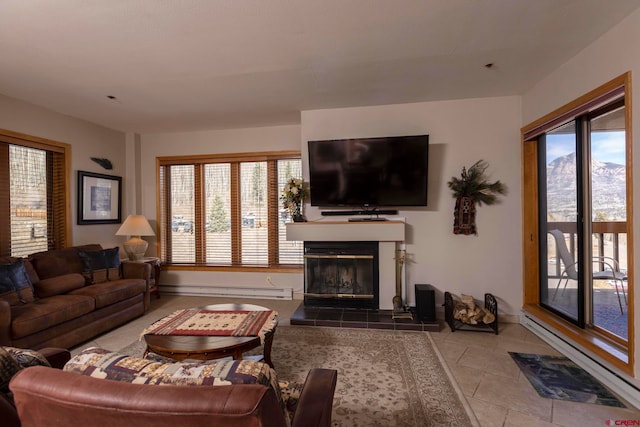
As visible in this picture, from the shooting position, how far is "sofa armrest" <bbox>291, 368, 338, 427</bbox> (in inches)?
42.2

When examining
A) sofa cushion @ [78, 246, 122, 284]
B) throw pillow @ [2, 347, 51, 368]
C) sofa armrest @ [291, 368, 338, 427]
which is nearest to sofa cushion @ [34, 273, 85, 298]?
sofa cushion @ [78, 246, 122, 284]

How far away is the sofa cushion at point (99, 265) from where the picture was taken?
11.3 feet

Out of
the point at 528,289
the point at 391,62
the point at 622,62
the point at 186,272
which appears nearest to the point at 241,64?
the point at 391,62

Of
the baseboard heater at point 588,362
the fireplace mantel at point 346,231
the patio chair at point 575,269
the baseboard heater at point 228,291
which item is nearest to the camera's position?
the baseboard heater at point 588,362

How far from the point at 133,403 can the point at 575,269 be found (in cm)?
350

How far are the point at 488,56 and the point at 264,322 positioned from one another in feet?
9.61

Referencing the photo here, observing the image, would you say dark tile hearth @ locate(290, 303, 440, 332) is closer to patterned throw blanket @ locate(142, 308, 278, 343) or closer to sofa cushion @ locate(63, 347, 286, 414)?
patterned throw blanket @ locate(142, 308, 278, 343)

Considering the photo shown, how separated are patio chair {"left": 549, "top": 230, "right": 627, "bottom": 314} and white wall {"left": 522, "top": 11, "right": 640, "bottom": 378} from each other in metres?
0.51

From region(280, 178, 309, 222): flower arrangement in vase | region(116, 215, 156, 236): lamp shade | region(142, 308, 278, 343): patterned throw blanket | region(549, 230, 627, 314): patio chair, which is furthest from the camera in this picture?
region(116, 215, 156, 236): lamp shade

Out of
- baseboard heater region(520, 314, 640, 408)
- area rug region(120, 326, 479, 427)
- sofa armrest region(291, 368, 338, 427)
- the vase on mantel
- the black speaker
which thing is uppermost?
the vase on mantel

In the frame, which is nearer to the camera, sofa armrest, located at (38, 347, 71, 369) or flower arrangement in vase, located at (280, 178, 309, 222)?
sofa armrest, located at (38, 347, 71, 369)

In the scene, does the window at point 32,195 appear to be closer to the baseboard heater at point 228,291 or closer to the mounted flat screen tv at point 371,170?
the baseboard heater at point 228,291

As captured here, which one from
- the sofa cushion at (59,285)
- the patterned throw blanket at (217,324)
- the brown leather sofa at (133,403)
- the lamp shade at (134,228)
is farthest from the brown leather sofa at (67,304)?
the brown leather sofa at (133,403)

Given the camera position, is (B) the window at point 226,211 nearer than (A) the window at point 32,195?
No
